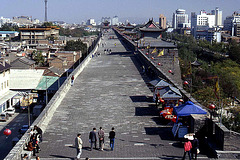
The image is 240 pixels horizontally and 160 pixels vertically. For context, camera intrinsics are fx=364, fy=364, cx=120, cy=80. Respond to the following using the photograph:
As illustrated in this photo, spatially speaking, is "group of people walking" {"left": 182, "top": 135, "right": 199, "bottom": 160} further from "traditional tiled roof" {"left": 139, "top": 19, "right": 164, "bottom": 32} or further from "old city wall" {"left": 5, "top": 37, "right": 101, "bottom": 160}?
"traditional tiled roof" {"left": 139, "top": 19, "right": 164, "bottom": 32}

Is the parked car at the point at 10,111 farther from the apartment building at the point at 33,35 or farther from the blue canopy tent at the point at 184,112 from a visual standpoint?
the apartment building at the point at 33,35

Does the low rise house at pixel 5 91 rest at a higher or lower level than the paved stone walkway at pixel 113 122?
lower

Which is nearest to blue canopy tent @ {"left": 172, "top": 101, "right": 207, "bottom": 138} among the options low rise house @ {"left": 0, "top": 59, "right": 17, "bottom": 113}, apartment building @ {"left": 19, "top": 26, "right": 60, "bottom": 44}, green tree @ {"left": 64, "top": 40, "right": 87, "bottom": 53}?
low rise house @ {"left": 0, "top": 59, "right": 17, "bottom": 113}

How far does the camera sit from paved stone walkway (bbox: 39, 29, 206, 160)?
995 cm

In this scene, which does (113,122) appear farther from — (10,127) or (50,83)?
(50,83)

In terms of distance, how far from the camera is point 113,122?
13.0 m

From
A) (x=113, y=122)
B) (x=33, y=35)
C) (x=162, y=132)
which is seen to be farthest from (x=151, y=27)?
(x=33, y=35)

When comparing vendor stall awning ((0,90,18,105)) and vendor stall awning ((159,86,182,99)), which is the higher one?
vendor stall awning ((159,86,182,99))

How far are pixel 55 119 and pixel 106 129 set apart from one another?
7.44 feet

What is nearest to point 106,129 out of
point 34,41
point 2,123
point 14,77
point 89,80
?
point 89,80

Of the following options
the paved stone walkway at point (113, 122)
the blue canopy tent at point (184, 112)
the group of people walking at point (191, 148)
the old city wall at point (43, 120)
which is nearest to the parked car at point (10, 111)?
the paved stone walkway at point (113, 122)

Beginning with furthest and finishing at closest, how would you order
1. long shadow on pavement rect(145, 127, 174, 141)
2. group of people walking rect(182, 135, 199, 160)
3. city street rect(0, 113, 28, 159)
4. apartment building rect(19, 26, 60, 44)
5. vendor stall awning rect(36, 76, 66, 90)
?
apartment building rect(19, 26, 60, 44) < vendor stall awning rect(36, 76, 66, 90) < city street rect(0, 113, 28, 159) < long shadow on pavement rect(145, 127, 174, 141) < group of people walking rect(182, 135, 199, 160)

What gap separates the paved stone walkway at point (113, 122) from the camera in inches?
392

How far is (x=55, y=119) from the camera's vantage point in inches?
527
